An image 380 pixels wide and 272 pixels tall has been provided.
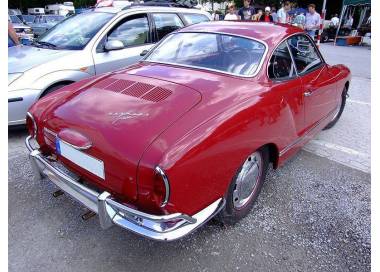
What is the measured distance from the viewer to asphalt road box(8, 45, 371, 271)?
2344mm

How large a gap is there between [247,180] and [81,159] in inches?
52.7

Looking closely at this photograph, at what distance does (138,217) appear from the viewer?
1.98 metres

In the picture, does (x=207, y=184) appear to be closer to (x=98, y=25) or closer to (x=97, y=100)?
(x=97, y=100)

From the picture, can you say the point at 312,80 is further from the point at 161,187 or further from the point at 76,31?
the point at 76,31

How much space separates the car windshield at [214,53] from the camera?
2.96m

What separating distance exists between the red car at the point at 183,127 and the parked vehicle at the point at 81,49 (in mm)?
1434

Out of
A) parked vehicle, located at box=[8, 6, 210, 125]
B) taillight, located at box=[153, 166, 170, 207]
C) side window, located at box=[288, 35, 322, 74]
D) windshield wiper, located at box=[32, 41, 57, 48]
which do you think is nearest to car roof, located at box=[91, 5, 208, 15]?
parked vehicle, located at box=[8, 6, 210, 125]

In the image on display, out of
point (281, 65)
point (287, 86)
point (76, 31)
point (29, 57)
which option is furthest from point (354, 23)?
point (29, 57)

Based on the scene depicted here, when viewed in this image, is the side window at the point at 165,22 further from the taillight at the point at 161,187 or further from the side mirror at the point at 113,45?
the taillight at the point at 161,187

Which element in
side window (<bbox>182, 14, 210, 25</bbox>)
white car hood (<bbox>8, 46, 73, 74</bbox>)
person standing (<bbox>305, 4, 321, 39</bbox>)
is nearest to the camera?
white car hood (<bbox>8, 46, 73, 74</bbox>)

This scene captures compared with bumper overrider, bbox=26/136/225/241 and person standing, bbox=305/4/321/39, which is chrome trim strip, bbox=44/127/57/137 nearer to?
bumper overrider, bbox=26/136/225/241

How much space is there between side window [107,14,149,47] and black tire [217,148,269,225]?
126 inches

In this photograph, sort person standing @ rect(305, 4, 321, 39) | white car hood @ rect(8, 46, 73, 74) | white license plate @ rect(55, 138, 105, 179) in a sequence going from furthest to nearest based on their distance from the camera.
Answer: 1. person standing @ rect(305, 4, 321, 39)
2. white car hood @ rect(8, 46, 73, 74)
3. white license plate @ rect(55, 138, 105, 179)
